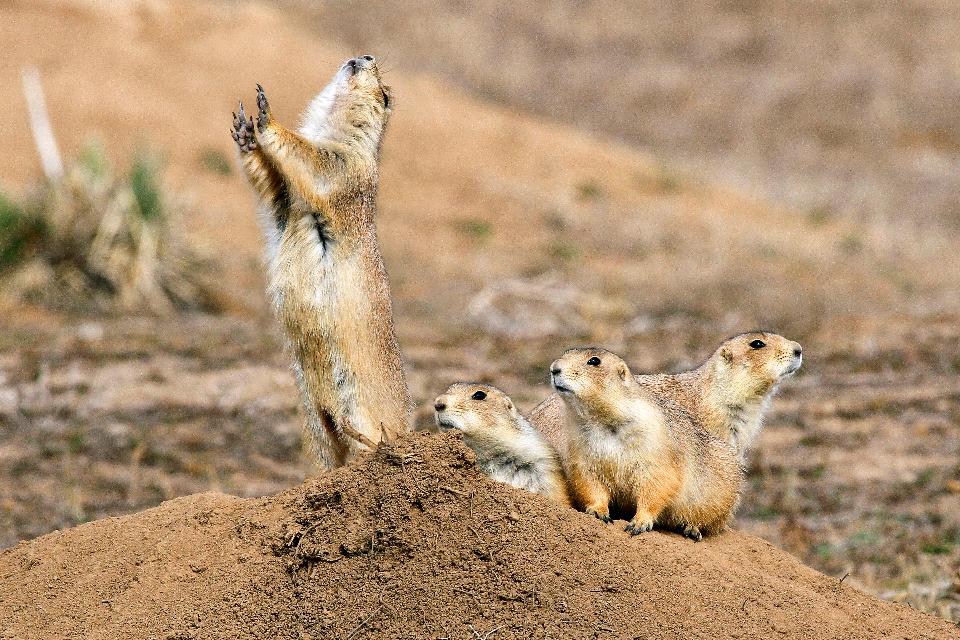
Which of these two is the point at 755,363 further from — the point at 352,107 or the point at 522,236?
the point at 522,236

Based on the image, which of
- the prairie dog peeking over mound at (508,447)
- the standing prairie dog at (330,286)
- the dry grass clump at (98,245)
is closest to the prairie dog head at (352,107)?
the standing prairie dog at (330,286)

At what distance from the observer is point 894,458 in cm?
1198

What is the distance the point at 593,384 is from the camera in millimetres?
6410

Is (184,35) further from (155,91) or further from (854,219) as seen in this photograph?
(854,219)

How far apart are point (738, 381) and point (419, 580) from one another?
375 cm

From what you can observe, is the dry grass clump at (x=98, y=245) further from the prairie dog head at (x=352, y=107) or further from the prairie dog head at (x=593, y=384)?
the prairie dog head at (x=593, y=384)

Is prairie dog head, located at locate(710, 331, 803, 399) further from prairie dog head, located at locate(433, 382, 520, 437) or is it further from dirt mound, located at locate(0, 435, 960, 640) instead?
dirt mound, located at locate(0, 435, 960, 640)

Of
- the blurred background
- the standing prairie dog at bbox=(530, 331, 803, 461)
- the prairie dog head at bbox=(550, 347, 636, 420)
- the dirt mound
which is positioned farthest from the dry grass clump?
the prairie dog head at bbox=(550, 347, 636, 420)

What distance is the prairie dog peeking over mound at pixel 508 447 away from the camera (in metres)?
6.66

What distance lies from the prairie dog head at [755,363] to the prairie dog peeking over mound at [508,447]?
211 cm

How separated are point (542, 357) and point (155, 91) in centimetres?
1535

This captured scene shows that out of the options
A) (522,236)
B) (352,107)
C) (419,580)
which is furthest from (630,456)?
(522,236)

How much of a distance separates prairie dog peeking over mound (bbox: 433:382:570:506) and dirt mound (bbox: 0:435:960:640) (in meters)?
0.85

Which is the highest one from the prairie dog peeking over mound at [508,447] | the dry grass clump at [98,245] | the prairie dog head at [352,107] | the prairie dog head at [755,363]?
the prairie dog head at [352,107]
